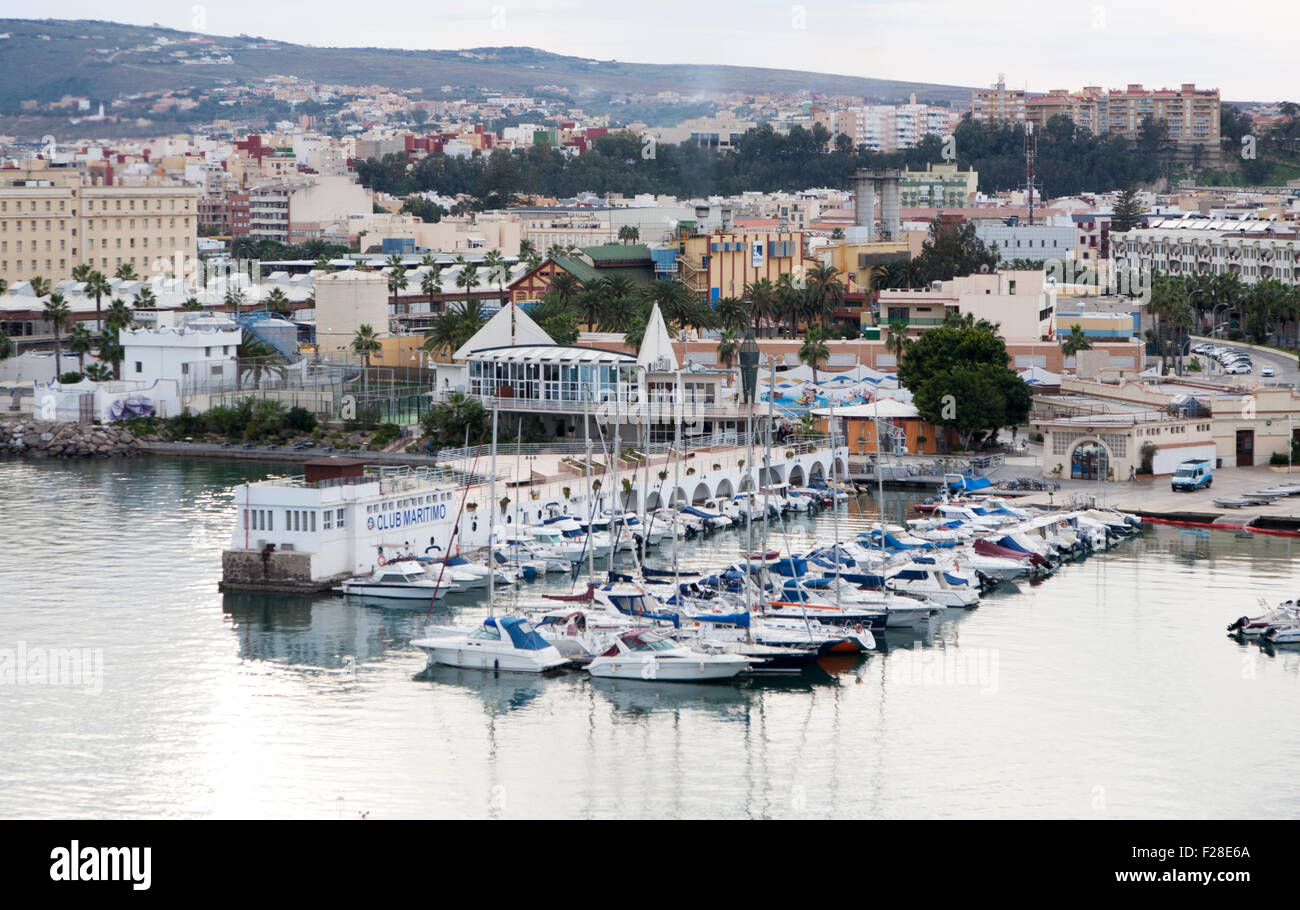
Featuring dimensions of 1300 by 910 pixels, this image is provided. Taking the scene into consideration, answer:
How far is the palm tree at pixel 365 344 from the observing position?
212ft

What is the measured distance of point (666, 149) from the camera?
161125 millimetres

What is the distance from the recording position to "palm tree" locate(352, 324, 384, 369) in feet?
212

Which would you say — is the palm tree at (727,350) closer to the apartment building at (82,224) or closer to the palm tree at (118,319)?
the palm tree at (118,319)

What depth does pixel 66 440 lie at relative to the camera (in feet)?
191

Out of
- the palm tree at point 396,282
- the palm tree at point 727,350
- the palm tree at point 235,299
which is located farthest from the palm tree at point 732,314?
the palm tree at point 235,299

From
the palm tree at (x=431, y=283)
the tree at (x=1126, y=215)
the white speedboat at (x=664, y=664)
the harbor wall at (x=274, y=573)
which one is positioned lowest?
the white speedboat at (x=664, y=664)

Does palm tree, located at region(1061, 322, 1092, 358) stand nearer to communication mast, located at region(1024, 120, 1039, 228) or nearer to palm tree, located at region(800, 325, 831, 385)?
palm tree, located at region(800, 325, 831, 385)

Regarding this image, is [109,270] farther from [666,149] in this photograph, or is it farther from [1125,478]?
[666,149]

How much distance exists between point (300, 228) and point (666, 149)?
42.8m

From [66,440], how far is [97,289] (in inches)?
634

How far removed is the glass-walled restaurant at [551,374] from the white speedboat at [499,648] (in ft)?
76.9

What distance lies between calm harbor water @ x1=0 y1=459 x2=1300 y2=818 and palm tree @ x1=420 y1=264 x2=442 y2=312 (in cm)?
4500

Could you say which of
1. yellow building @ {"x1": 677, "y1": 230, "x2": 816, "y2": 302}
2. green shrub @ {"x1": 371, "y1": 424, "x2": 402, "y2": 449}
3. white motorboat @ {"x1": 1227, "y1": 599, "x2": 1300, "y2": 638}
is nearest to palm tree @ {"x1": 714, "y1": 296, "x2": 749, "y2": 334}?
yellow building @ {"x1": 677, "y1": 230, "x2": 816, "y2": 302}
